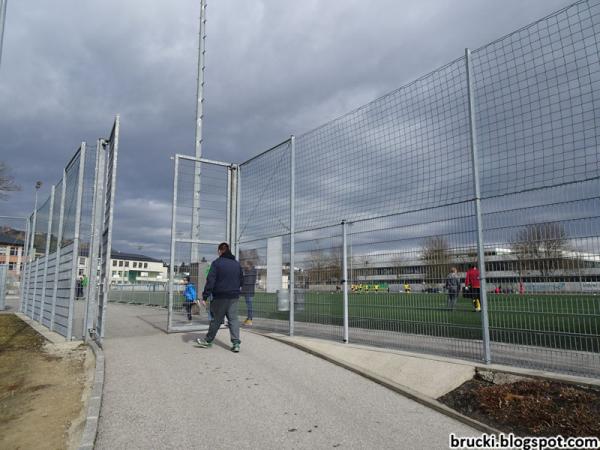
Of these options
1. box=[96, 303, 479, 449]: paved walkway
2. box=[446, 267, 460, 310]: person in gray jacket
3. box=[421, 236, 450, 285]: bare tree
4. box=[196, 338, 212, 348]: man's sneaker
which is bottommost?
box=[96, 303, 479, 449]: paved walkway

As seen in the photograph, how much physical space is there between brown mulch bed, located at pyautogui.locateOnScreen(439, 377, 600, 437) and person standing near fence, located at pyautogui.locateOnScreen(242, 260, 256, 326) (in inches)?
227

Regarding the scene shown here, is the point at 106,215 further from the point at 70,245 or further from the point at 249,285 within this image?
the point at 249,285

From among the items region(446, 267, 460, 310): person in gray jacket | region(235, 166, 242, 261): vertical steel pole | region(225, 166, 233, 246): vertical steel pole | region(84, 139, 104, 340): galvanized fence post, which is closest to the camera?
region(446, 267, 460, 310): person in gray jacket

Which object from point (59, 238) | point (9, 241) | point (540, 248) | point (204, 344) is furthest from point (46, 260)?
point (9, 241)

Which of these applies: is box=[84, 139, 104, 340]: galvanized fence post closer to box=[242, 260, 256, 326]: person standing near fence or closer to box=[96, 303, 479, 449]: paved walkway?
box=[96, 303, 479, 449]: paved walkway

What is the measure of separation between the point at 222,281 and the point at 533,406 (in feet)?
16.5

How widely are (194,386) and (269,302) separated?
14.7 feet

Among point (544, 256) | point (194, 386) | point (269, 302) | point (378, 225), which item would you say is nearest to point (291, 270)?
point (269, 302)

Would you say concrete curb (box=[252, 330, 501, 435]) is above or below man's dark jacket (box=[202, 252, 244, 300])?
below

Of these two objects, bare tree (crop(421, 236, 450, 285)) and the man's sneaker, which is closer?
bare tree (crop(421, 236, 450, 285))

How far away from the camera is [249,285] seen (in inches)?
398

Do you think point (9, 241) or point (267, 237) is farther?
point (9, 241)

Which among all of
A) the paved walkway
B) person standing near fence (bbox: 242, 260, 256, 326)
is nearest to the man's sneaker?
the paved walkway

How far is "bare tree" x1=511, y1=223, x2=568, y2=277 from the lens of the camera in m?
5.37
